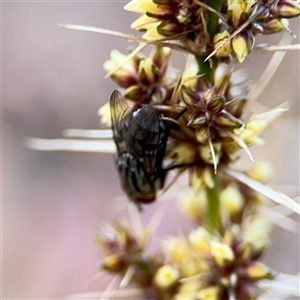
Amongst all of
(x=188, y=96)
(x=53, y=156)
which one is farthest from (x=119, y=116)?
(x=53, y=156)

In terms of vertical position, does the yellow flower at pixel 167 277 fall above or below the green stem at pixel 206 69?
below

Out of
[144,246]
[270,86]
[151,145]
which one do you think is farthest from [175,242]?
[270,86]

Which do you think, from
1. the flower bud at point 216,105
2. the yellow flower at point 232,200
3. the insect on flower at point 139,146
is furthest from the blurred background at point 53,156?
the flower bud at point 216,105

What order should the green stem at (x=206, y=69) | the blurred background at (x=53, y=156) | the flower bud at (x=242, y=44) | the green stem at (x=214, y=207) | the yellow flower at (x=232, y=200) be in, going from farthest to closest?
the blurred background at (x=53, y=156), the yellow flower at (x=232, y=200), the green stem at (x=214, y=207), the green stem at (x=206, y=69), the flower bud at (x=242, y=44)

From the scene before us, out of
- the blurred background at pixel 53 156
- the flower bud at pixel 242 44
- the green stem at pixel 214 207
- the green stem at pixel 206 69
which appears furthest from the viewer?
the blurred background at pixel 53 156

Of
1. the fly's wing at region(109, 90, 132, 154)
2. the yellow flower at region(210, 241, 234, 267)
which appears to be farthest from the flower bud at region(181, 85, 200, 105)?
the yellow flower at region(210, 241, 234, 267)

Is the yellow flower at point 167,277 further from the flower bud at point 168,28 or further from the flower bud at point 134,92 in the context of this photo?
the flower bud at point 168,28

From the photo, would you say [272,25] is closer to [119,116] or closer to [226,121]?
[226,121]

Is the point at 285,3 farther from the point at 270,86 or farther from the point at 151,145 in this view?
the point at 270,86

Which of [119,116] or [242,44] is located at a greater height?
[242,44]

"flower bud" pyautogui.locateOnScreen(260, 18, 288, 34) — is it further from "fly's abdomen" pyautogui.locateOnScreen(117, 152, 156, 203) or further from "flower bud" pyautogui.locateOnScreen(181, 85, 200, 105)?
"fly's abdomen" pyautogui.locateOnScreen(117, 152, 156, 203)
